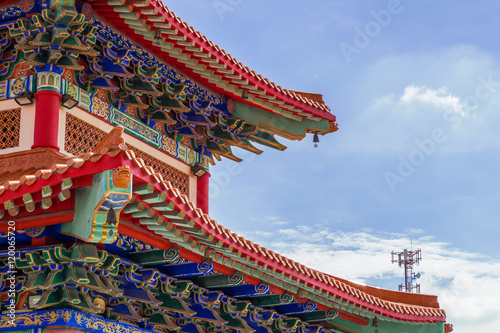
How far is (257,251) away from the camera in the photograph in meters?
9.38

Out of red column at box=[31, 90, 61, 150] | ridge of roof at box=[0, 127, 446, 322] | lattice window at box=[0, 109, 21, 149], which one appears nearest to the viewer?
ridge of roof at box=[0, 127, 446, 322]

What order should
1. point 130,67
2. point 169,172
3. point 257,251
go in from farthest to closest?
point 169,172
point 130,67
point 257,251

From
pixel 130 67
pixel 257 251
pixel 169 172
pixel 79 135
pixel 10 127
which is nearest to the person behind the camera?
pixel 257 251

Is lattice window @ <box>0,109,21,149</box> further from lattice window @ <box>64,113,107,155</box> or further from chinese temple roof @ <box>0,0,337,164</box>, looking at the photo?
lattice window @ <box>64,113,107,155</box>

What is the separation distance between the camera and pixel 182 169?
12.5 meters

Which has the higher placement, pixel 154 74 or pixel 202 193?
pixel 154 74

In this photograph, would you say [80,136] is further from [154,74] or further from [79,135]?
[154,74]

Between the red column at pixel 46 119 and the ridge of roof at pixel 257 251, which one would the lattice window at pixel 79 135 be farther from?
the ridge of roof at pixel 257 251

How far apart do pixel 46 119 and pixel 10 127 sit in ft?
2.06

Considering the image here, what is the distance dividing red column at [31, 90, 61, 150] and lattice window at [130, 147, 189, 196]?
6.01 ft

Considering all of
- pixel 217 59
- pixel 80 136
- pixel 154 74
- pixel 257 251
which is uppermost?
pixel 217 59

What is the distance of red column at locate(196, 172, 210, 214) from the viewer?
505 inches

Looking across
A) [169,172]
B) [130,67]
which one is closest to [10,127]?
[130,67]

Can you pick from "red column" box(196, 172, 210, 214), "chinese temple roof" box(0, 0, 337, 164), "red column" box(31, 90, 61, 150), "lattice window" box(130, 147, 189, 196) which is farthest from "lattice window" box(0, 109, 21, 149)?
"red column" box(196, 172, 210, 214)
